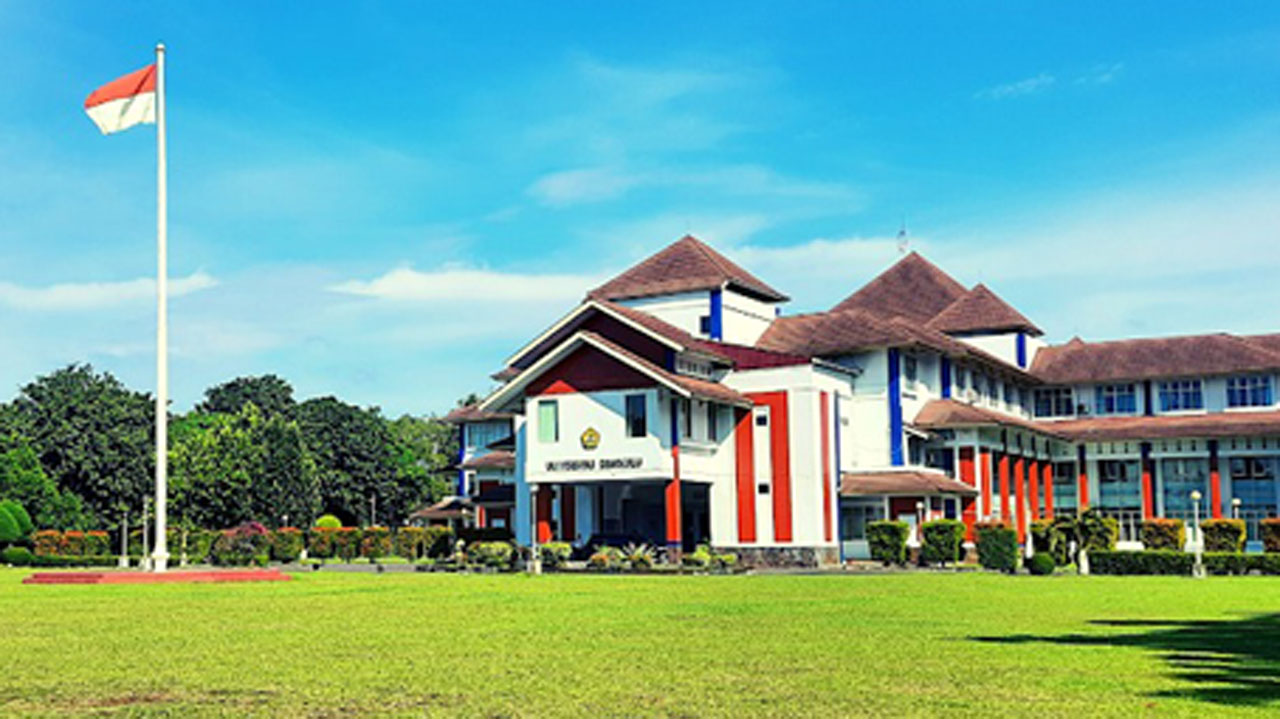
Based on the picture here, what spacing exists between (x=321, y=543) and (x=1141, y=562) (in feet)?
129

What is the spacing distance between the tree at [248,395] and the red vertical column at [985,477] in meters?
75.2

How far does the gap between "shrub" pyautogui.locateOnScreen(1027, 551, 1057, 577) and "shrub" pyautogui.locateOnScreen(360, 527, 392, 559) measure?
35176 millimetres

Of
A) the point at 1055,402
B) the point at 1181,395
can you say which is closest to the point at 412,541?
the point at 1055,402

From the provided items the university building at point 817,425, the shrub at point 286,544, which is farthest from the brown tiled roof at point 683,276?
the shrub at point 286,544

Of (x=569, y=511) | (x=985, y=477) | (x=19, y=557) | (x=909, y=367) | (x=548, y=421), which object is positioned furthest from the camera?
(x=19, y=557)

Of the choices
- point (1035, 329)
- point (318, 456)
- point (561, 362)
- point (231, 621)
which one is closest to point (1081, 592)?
point (231, 621)

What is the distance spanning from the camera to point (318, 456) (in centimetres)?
9806

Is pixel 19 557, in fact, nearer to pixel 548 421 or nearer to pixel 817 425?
pixel 548 421

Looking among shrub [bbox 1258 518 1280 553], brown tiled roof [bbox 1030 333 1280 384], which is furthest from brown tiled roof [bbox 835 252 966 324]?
shrub [bbox 1258 518 1280 553]

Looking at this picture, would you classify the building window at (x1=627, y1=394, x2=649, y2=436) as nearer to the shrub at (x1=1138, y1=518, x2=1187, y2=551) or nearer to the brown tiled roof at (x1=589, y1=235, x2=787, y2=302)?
the brown tiled roof at (x1=589, y1=235, x2=787, y2=302)

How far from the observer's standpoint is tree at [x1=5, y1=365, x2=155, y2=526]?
79625mm

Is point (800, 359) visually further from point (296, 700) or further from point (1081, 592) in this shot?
point (296, 700)

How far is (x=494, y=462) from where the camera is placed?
6619 centimetres

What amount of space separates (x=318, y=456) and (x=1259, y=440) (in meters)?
60.1
